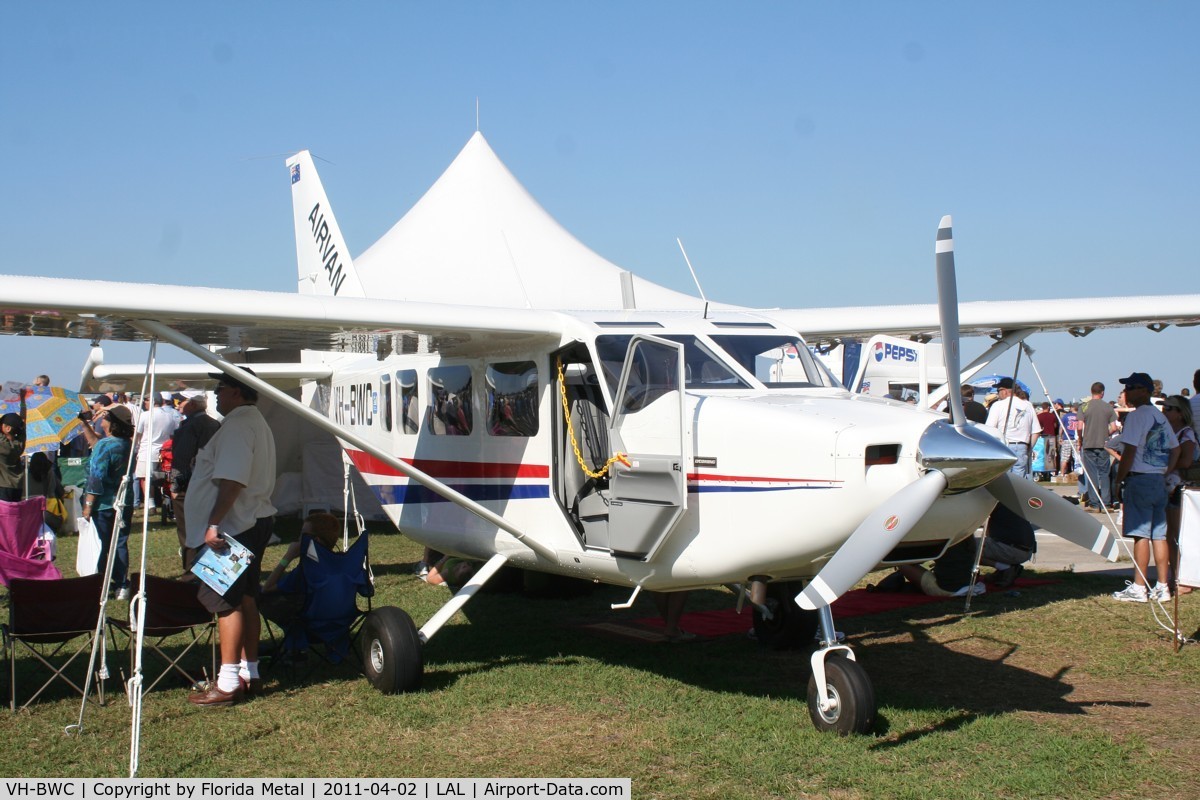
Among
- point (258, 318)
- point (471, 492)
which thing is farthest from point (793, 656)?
point (258, 318)

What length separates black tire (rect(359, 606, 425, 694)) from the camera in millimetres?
6715

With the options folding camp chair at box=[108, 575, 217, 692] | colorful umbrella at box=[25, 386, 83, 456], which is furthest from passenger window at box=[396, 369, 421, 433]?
colorful umbrella at box=[25, 386, 83, 456]

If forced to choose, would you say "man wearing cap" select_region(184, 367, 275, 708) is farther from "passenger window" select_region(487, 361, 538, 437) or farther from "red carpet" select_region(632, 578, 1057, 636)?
"red carpet" select_region(632, 578, 1057, 636)

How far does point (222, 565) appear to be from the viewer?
6.31m

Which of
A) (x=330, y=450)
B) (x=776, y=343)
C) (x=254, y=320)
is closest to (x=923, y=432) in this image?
(x=776, y=343)

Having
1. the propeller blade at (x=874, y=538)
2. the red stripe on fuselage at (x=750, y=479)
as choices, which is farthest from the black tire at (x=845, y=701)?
the red stripe on fuselage at (x=750, y=479)

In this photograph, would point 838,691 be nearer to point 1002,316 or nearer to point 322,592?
point 322,592

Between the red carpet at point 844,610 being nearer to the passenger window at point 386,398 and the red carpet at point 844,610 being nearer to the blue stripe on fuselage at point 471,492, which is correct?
the blue stripe on fuselage at point 471,492

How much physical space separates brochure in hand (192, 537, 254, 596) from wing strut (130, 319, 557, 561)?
35.5 inches

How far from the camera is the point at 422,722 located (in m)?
6.16

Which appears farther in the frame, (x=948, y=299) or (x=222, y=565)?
(x=222, y=565)

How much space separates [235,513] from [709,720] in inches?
124

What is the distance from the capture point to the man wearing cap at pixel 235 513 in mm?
6430

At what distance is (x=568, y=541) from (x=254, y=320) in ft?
7.94
